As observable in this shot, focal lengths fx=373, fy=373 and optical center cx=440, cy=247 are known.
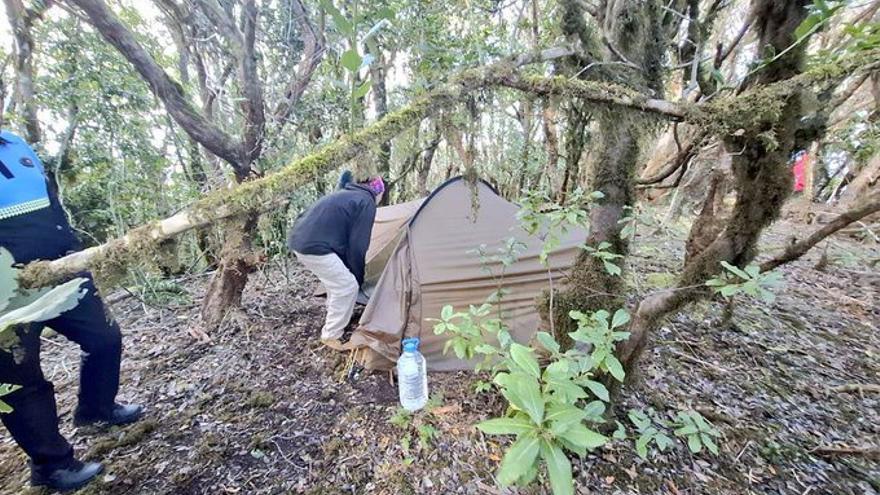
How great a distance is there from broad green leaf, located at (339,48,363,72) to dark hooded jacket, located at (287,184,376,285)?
1673 mm

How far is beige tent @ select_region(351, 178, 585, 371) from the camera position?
2519 millimetres

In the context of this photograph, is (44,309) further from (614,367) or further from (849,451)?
(849,451)

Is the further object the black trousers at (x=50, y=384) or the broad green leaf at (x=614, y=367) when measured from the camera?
the black trousers at (x=50, y=384)

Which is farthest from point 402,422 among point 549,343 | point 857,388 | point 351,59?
point 857,388

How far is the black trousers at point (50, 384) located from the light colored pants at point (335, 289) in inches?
44.5

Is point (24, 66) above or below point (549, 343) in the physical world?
above

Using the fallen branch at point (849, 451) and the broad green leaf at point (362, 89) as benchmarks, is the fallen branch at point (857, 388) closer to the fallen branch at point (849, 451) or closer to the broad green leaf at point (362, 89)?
the fallen branch at point (849, 451)

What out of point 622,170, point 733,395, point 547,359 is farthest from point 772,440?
point 622,170

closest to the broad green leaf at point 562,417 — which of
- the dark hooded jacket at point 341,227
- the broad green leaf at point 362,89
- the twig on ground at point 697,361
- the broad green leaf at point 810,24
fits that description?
the broad green leaf at point 362,89

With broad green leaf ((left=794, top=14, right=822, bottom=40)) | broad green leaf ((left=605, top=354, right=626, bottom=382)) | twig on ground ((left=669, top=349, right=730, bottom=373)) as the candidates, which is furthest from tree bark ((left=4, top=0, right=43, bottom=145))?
twig on ground ((left=669, top=349, right=730, bottom=373))

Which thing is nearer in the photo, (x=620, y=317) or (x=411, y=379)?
(x=620, y=317)

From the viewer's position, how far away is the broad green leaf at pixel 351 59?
1096mm

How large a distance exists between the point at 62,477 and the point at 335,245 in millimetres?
1733

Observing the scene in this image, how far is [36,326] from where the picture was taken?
155cm
